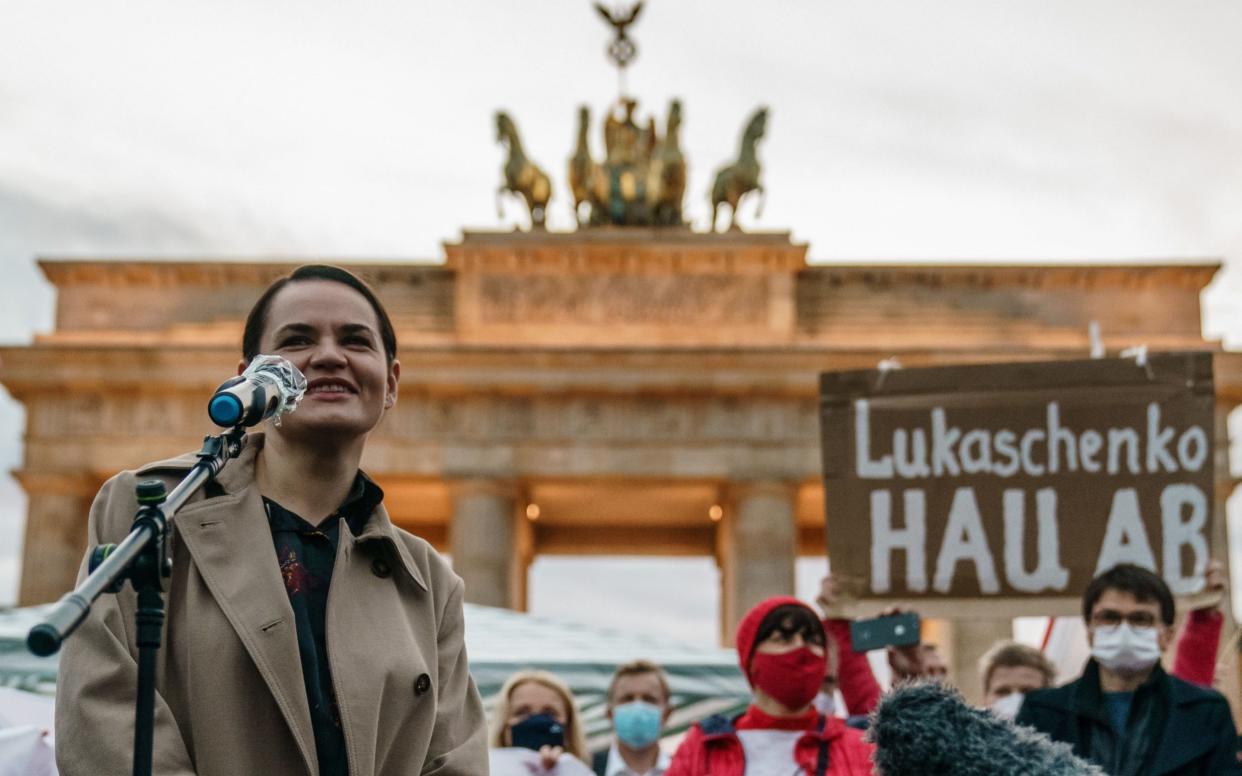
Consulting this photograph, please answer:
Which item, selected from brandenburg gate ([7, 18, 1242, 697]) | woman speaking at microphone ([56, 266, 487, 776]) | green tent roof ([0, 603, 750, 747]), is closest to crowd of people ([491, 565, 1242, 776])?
woman speaking at microphone ([56, 266, 487, 776])

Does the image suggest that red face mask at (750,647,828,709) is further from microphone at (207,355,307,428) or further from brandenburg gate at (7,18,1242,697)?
brandenburg gate at (7,18,1242,697)

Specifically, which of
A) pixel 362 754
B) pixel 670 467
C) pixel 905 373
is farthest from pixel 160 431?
pixel 362 754

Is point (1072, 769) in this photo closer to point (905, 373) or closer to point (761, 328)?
point (905, 373)

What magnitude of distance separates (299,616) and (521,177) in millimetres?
30519

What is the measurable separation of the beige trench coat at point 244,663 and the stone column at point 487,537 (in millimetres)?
27413

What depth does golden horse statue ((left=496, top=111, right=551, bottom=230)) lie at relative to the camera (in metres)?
33.3

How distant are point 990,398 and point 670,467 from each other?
2331 cm

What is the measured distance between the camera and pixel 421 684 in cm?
315

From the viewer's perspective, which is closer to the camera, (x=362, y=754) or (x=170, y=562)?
(x=170, y=562)

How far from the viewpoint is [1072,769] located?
7.91ft

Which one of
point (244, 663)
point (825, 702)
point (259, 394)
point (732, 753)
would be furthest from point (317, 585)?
point (825, 702)

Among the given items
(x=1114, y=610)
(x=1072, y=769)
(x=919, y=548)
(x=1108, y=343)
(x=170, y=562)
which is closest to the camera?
(x=1072, y=769)

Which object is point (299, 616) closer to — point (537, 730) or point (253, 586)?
point (253, 586)

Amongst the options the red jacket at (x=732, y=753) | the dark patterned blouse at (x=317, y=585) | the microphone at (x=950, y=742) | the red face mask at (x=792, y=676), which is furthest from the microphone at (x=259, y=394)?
the red face mask at (x=792, y=676)
